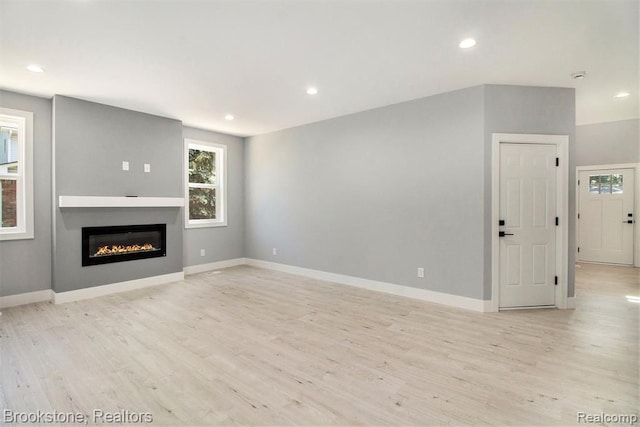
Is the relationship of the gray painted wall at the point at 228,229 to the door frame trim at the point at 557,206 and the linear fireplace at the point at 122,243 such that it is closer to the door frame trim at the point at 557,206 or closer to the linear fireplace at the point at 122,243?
the linear fireplace at the point at 122,243

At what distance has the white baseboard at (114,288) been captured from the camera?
410 cm

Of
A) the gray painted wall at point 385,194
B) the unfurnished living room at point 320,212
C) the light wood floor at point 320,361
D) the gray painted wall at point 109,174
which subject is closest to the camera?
the light wood floor at point 320,361

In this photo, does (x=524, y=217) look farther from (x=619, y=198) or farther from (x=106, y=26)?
(x=106, y=26)

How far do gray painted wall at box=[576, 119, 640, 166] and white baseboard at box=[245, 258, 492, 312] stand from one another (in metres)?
4.85

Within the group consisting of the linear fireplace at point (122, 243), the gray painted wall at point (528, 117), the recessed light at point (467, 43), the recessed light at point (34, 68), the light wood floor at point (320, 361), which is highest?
the recessed light at point (34, 68)

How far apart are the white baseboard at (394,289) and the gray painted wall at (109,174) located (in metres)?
2.08

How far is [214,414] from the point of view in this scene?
191 cm

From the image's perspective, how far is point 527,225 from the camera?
384cm

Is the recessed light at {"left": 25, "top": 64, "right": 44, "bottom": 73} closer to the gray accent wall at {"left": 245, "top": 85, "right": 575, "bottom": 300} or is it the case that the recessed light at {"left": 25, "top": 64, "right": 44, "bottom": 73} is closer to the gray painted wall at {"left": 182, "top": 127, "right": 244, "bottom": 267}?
the gray painted wall at {"left": 182, "top": 127, "right": 244, "bottom": 267}

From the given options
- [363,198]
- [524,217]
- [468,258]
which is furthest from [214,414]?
[524,217]

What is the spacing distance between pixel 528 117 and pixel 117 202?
5660mm

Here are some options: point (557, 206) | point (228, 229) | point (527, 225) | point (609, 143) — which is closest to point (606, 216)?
point (609, 143)

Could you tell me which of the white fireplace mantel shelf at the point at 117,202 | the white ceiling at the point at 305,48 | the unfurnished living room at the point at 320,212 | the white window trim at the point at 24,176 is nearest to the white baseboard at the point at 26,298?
the unfurnished living room at the point at 320,212

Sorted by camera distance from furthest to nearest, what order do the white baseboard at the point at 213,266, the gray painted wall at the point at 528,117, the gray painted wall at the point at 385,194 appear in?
the white baseboard at the point at 213,266, the gray painted wall at the point at 385,194, the gray painted wall at the point at 528,117
